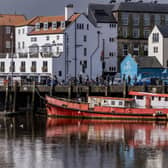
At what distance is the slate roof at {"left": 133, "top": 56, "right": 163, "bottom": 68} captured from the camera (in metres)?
119

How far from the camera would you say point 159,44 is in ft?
408

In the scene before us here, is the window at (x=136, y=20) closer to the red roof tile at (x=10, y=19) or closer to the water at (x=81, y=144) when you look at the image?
the red roof tile at (x=10, y=19)

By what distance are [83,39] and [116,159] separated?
6187cm

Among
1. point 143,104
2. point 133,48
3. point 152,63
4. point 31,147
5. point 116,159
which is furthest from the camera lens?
point 133,48

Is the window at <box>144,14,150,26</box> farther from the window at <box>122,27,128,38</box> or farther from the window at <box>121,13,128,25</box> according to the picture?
the window at <box>122,27,128,38</box>

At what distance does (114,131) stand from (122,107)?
35.6 ft

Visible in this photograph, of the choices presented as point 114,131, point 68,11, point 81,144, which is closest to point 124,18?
point 68,11

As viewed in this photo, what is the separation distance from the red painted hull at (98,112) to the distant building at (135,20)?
132 ft

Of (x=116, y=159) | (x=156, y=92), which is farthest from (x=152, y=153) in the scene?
(x=156, y=92)

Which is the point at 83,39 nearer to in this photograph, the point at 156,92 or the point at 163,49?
the point at 163,49

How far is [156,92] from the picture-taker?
317ft

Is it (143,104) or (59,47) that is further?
(59,47)

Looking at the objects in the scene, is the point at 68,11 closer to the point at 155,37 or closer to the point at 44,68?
the point at 44,68

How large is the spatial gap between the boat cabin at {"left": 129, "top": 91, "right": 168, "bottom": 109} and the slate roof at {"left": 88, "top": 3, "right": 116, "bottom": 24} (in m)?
39.4
